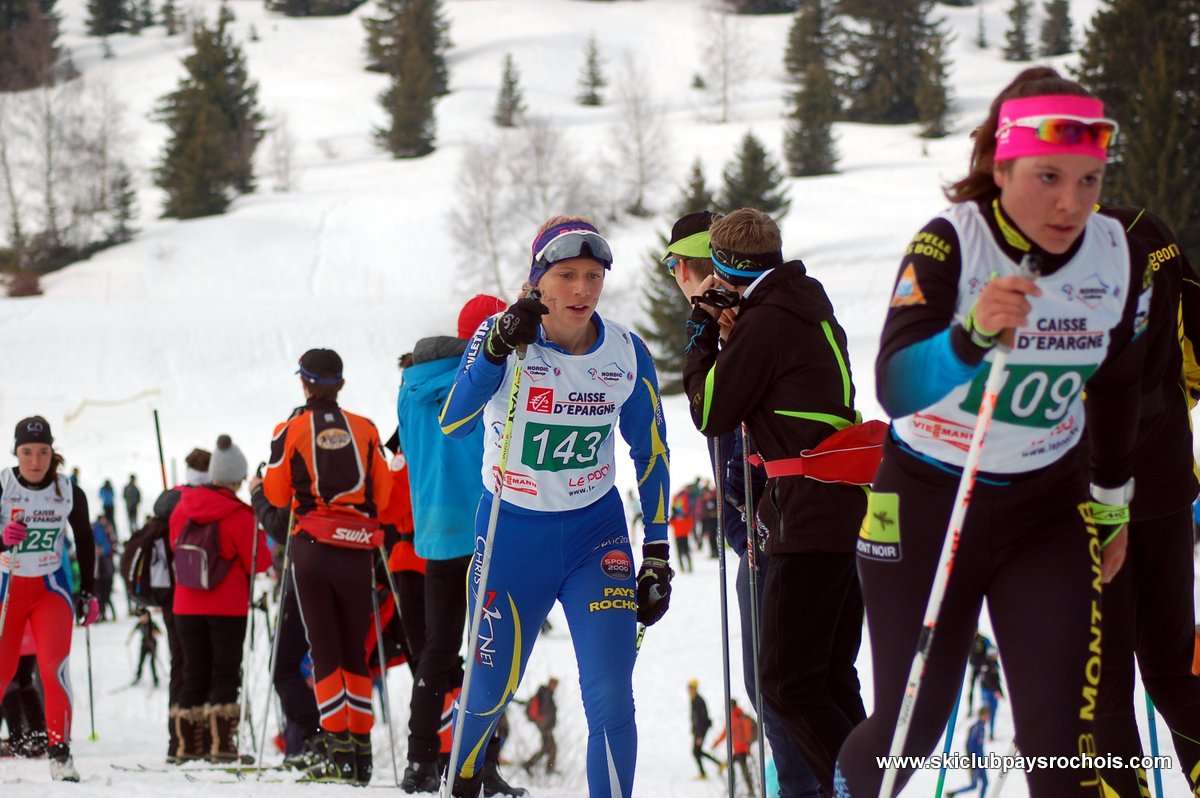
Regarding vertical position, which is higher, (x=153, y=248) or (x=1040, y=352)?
(x=1040, y=352)

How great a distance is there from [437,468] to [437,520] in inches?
10.3

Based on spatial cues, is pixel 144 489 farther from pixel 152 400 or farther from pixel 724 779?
pixel 724 779

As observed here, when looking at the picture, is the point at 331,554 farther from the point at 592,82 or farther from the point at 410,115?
the point at 592,82

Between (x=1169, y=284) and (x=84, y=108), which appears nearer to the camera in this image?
(x=1169, y=284)

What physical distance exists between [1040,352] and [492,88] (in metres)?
85.9

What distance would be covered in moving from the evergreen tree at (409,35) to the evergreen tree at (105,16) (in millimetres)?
24297

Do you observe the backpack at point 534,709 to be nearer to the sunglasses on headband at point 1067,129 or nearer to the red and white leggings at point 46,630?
the red and white leggings at point 46,630

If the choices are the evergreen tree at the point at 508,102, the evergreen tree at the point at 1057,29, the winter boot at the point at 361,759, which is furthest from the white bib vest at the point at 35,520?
the evergreen tree at the point at 1057,29

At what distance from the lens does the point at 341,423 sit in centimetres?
714

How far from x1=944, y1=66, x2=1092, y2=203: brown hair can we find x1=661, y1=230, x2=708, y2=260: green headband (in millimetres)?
1805

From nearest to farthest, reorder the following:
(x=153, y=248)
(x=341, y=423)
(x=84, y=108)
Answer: (x=341, y=423), (x=153, y=248), (x=84, y=108)

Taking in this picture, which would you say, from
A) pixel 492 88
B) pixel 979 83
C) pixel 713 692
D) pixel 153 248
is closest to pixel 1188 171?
pixel 713 692

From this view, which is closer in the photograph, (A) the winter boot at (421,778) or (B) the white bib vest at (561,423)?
(B) the white bib vest at (561,423)

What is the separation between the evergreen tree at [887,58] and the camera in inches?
2968
